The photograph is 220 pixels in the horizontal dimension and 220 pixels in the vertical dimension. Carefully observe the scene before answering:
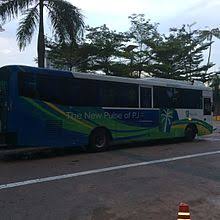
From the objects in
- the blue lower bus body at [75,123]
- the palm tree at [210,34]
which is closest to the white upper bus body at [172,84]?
the blue lower bus body at [75,123]

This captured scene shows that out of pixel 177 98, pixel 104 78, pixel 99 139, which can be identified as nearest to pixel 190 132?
pixel 177 98

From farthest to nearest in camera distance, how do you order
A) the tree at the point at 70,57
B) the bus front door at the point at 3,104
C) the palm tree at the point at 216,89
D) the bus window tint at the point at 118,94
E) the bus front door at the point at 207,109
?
the palm tree at the point at 216,89
the tree at the point at 70,57
the bus front door at the point at 207,109
the bus window tint at the point at 118,94
the bus front door at the point at 3,104

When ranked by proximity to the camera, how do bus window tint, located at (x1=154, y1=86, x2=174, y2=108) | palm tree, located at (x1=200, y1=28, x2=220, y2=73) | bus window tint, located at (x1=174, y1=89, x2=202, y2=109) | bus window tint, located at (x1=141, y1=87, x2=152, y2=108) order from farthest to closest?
1. palm tree, located at (x1=200, y1=28, x2=220, y2=73)
2. bus window tint, located at (x1=174, y1=89, x2=202, y2=109)
3. bus window tint, located at (x1=154, y1=86, x2=174, y2=108)
4. bus window tint, located at (x1=141, y1=87, x2=152, y2=108)

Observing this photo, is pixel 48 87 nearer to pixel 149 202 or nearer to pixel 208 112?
pixel 149 202

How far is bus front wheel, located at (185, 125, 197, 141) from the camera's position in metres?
21.4

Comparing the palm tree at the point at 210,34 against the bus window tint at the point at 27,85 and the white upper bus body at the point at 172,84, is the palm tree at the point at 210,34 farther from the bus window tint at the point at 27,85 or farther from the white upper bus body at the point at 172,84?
the bus window tint at the point at 27,85

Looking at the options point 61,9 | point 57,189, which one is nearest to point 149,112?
point 61,9

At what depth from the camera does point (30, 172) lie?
468 inches

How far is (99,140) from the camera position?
16.8 meters

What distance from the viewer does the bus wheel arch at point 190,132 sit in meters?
21.4

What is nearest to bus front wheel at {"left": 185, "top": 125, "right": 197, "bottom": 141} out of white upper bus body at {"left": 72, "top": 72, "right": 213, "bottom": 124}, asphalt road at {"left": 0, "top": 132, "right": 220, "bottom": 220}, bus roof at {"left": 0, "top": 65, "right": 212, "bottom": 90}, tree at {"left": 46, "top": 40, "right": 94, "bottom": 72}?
white upper bus body at {"left": 72, "top": 72, "right": 213, "bottom": 124}

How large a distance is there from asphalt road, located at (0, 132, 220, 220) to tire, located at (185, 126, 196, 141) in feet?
16.5

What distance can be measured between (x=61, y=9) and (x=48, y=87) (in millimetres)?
8220

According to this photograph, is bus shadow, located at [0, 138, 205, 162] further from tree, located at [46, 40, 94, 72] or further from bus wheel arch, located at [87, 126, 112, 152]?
tree, located at [46, 40, 94, 72]
